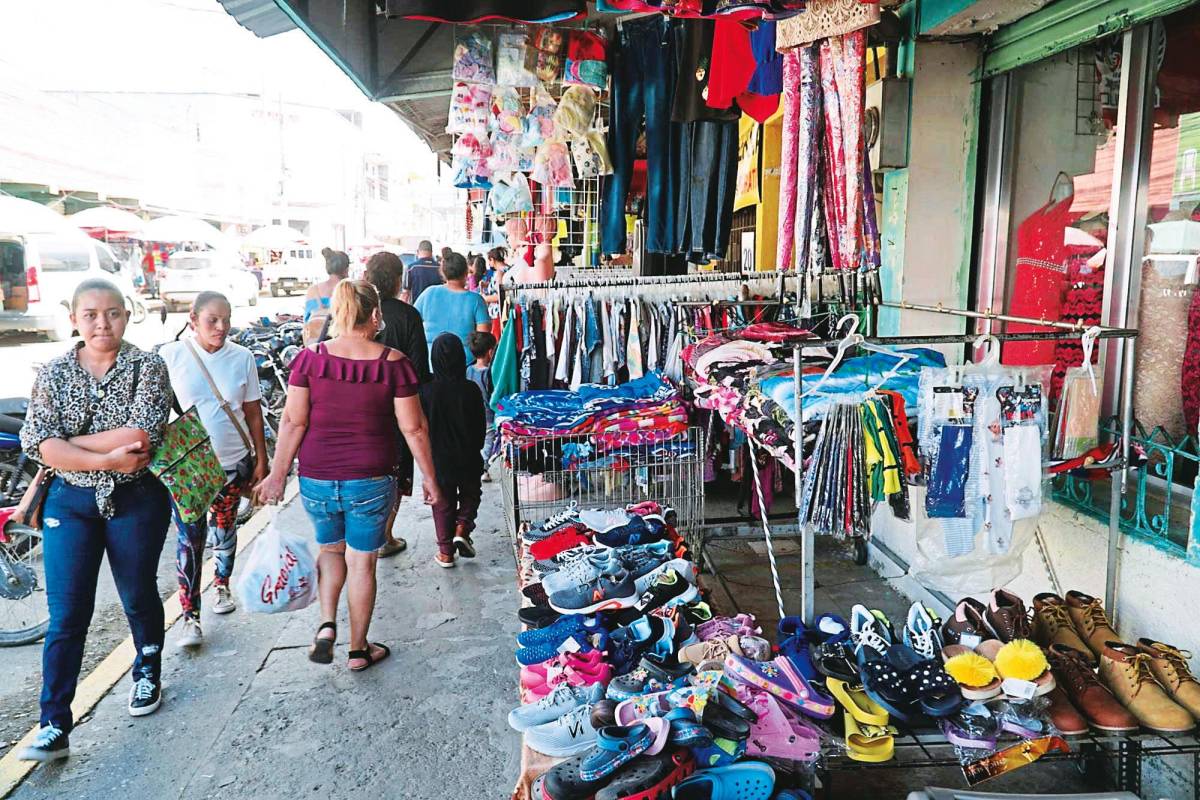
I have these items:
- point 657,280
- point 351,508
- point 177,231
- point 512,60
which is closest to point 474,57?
point 512,60

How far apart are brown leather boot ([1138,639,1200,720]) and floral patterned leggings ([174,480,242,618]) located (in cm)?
390

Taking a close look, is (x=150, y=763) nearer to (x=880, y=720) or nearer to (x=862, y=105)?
(x=880, y=720)

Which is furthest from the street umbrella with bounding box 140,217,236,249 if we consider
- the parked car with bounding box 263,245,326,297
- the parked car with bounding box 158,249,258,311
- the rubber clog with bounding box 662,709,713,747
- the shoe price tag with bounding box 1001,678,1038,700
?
the shoe price tag with bounding box 1001,678,1038,700

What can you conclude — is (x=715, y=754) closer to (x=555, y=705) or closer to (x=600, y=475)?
(x=555, y=705)

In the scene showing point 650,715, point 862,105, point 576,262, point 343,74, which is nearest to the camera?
point 650,715

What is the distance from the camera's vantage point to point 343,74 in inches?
262

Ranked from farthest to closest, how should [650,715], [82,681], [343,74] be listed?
[343,74] < [82,681] < [650,715]

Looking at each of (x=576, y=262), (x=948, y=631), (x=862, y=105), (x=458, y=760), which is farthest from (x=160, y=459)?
(x=576, y=262)

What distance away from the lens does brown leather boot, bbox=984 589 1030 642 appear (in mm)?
2787

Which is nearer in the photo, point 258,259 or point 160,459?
point 160,459

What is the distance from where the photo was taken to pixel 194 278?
2506 centimetres

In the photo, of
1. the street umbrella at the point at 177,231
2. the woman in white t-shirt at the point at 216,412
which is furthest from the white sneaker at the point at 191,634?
the street umbrella at the point at 177,231

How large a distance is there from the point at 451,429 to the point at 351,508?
1399 millimetres

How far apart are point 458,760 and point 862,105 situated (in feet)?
10.8
